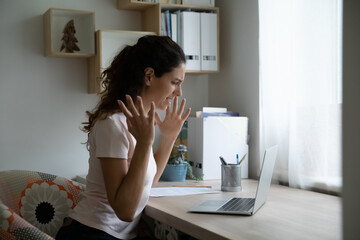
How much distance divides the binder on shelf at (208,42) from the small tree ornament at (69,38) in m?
0.75

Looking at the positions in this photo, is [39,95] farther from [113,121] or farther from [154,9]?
[113,121]

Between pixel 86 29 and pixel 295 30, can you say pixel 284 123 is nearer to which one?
pixel 295 30

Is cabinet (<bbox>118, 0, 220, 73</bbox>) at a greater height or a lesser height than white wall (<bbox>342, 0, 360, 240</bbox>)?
greater

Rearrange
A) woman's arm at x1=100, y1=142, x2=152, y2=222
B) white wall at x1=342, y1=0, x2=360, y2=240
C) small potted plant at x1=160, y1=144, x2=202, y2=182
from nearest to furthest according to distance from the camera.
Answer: white wall at x1=342, y1=0, x2=360, y2=240
woman's arm at x1=100, y1=142, x2=152, y2=222
small potted plant at x1=160, y1=144, x2=202, y2=182

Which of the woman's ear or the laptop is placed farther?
the woman's ear

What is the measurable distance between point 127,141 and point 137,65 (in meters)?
0.37

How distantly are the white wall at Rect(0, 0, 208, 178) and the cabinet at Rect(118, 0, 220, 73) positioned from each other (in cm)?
15

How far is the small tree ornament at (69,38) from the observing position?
272 centimetres

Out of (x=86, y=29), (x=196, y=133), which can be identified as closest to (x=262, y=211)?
(x=196, y=133)

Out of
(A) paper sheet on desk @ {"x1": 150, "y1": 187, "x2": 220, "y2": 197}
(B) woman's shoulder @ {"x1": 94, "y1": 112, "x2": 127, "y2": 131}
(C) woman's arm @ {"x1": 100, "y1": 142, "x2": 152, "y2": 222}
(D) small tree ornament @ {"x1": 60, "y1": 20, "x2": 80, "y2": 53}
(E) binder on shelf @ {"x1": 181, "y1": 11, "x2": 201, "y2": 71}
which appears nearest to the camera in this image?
(C) woman's arm @ {"x1": 100, "y1": 142, "x2": 152, "y2": 222}

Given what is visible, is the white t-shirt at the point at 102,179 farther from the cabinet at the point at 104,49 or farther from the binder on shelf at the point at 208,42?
the binder on shelf at the point at 208,42

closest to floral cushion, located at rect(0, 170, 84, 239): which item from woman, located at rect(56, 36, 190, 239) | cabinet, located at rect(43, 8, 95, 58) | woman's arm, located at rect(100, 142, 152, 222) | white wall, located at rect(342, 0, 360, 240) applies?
woman, located at rect(56, 36, 190, 239)

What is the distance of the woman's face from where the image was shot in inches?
74.1

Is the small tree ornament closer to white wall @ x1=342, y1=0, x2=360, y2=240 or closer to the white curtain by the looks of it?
the white curtain
